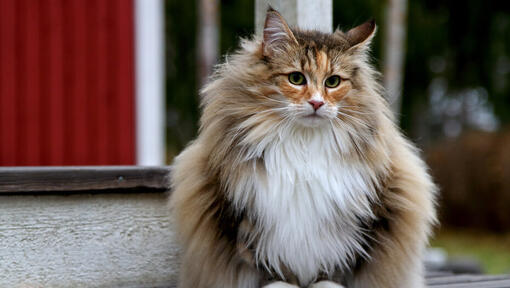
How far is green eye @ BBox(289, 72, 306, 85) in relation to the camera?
2.30 m

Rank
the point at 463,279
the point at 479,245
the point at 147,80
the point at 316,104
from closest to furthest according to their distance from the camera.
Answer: the point at 316,104 → the point at 463,279 → the point at 147,80 → the point at 479,245

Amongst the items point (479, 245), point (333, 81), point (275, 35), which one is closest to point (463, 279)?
point (333, 81)

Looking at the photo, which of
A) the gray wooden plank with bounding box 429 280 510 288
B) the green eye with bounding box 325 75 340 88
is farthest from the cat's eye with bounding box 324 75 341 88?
the gray wooden plank with bounding box 429 280 510 288

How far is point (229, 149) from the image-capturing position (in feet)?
7.63

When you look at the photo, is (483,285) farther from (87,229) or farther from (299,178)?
(87,229)

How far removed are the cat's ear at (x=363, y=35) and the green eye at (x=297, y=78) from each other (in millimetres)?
254

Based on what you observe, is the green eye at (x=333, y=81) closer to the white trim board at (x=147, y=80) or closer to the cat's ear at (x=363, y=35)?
the cat's ear at (x=363, y=35)

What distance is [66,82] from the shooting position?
205 inches

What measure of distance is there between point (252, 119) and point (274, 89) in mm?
129

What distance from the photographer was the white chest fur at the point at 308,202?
2.26 m

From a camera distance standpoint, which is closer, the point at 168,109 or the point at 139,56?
the point at 139,56

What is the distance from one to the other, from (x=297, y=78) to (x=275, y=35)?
181 mm

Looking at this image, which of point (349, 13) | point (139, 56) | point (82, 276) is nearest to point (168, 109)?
point (349, 13)

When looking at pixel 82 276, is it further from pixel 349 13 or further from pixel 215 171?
pixel 349 13
